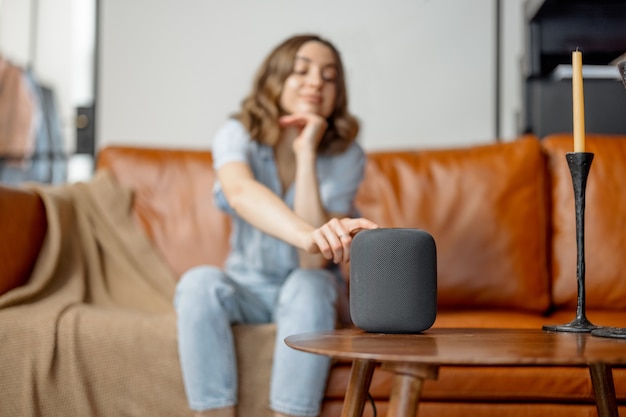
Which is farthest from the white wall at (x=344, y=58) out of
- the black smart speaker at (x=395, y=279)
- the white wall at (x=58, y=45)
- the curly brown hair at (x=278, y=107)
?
the black smart speaker at (x=395, y=279)

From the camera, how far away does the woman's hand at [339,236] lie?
3.27 feet

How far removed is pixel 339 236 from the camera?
3.29 feet

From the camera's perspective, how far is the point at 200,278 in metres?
1.40

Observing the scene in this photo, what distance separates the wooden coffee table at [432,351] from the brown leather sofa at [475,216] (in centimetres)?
71

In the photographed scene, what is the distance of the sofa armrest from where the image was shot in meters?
1.59

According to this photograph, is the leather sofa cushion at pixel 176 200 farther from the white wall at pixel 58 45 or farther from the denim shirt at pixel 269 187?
the white wall at pixel 58 45

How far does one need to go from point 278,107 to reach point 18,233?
1.99ft

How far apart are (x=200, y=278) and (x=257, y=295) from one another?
19 cm

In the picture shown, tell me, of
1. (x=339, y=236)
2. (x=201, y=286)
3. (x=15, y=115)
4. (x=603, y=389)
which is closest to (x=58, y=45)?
(x=15, y=115)

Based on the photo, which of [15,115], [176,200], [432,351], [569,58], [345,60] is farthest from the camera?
[15,115]

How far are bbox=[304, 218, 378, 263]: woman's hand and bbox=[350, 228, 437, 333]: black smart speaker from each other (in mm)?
69

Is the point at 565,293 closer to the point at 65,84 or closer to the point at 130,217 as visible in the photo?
the point at 130,217

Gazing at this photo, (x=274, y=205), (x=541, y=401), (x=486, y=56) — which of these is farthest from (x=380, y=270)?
(x=486, y=56)

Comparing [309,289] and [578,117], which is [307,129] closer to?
[309,289]
